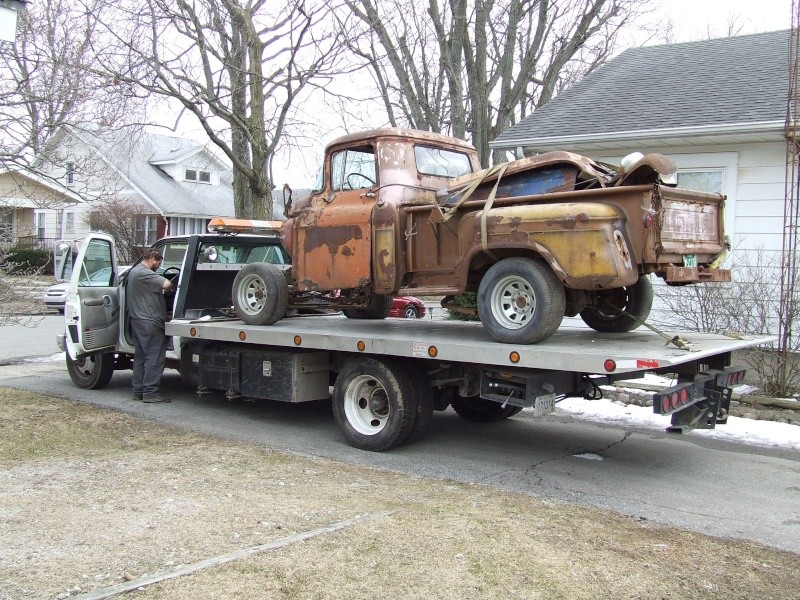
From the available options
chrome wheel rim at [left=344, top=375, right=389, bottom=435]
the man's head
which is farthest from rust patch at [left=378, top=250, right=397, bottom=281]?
the man's head

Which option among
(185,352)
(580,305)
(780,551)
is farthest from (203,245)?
(780,551)

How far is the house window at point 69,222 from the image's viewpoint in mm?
36969

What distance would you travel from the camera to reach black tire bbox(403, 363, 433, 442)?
7273 millimetres

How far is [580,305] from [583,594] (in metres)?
3.39

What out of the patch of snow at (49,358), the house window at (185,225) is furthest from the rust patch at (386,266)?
the house window at (185,225)

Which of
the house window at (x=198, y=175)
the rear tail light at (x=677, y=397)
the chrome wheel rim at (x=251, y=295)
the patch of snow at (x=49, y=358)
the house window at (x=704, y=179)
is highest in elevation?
the house window at (x=198, y=175)

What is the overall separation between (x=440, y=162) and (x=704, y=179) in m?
5.56

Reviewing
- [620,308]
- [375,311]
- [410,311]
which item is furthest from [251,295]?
[410,311]

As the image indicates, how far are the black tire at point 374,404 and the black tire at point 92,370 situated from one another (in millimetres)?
4099

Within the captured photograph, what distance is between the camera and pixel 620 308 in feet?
25.8

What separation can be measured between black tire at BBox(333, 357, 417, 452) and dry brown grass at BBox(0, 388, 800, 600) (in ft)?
2.04

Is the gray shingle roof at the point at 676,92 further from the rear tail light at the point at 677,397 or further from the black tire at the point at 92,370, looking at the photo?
the black tire at the point at 92,370

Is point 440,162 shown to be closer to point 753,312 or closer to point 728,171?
point 753,312

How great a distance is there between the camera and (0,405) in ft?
29.0
